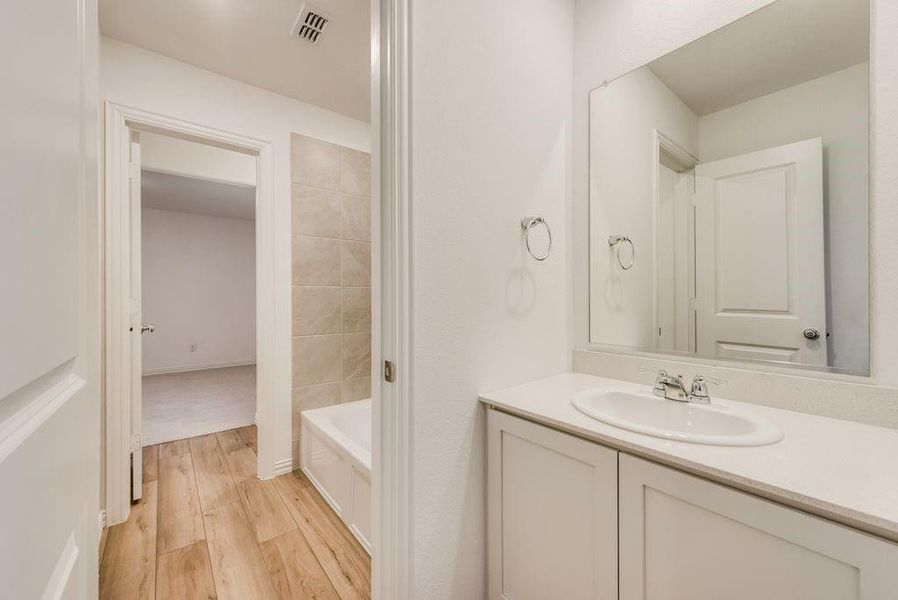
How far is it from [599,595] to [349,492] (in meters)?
1.23

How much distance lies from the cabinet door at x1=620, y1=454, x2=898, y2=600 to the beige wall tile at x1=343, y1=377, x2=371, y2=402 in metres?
2.04

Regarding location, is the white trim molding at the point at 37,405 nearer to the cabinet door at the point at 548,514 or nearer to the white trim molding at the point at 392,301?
the white trim molding at the point at 392,301

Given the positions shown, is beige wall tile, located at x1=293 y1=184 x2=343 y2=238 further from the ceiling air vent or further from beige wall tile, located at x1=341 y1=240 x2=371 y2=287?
the ceiling air vent

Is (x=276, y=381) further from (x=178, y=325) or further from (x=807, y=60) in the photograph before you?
(x=178, y=325)

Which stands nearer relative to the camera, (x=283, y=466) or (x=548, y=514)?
(x=548, y=514)

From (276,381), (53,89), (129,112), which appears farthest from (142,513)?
(53,89)

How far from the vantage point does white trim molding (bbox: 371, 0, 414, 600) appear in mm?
1066

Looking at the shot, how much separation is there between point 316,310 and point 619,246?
6.07 feet

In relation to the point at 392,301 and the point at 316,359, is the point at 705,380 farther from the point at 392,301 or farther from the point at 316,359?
the point at 316,359

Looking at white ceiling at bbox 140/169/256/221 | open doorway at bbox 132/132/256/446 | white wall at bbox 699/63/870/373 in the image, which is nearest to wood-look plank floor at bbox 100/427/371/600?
open doorway at bbox 132/132/256/446

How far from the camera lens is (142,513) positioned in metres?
1.92

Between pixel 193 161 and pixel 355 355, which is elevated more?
pixel 193 161

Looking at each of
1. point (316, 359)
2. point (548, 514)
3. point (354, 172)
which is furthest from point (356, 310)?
point (548, 514)

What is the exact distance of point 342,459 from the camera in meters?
1.88
